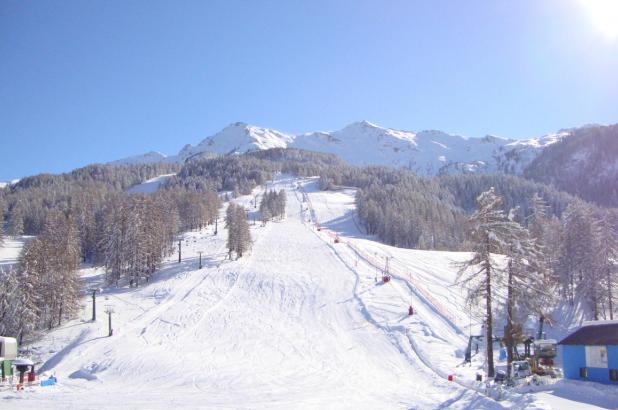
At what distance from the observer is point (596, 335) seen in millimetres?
26656

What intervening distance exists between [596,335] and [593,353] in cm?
129

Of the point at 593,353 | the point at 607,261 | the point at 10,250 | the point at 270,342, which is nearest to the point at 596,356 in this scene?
the point at 593,353

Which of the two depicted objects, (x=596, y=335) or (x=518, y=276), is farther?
(x=596, y=335)

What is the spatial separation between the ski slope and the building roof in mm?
6709

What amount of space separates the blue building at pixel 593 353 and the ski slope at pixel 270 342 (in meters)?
6.12

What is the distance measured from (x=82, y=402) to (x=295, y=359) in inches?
563

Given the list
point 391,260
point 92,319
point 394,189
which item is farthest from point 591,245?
point 394,189

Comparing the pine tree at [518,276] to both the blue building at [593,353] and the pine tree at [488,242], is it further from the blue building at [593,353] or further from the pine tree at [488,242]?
the blue building at [593,353]

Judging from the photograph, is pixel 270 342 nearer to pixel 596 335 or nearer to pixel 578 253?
pixel 596 335

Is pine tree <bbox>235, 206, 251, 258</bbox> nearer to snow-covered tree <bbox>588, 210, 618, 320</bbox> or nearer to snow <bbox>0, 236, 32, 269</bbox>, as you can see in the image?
snow <bbox>0, 236, 32, 269</bbox>

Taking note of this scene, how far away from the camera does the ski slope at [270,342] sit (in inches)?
919

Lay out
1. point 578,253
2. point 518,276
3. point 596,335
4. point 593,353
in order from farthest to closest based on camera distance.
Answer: point 578,253
point 596,335
point 518,276
point 593,353

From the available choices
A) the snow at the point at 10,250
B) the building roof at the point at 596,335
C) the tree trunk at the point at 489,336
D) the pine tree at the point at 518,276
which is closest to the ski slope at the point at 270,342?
the tree trunk at the point at 489,336

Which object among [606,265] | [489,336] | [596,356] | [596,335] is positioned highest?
[606,265]
